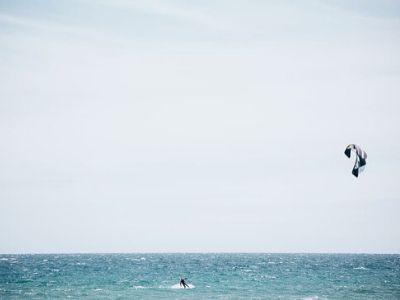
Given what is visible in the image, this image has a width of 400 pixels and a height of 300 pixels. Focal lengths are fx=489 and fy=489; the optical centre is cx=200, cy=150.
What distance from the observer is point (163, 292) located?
135ft

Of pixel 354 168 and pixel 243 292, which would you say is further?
pixel 243 292

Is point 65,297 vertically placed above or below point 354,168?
below

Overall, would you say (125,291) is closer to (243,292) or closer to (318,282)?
(243,292)

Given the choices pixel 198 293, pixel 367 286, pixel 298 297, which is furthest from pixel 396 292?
pixel 198 293

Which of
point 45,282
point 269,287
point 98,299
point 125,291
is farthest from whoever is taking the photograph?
point 45,282

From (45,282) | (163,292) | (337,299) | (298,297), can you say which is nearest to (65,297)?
(163,292)

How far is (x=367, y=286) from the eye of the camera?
45281 millimetres

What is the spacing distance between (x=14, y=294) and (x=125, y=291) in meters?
8.79

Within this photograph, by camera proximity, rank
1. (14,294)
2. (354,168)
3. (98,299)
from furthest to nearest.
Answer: (14,294), (98,299), (354,168)

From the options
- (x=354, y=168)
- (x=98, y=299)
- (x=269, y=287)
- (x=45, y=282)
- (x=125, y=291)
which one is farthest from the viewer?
(x=45, y=282)

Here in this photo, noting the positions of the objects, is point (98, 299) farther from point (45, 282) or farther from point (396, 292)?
point (396, 292)

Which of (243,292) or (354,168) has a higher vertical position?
(354,168)

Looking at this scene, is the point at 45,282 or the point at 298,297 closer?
the point at 298,297

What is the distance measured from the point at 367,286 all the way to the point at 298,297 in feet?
36.2
